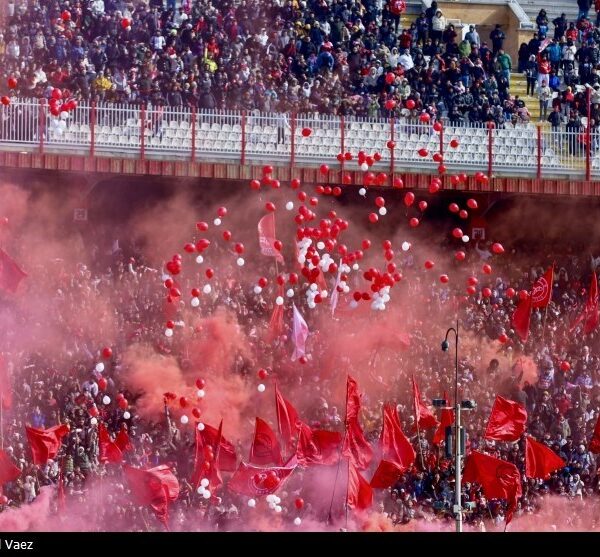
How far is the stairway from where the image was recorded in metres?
32.4

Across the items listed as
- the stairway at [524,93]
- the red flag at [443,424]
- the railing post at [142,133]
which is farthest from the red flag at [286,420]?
the stairway at [524,93]

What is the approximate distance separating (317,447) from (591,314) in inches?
243

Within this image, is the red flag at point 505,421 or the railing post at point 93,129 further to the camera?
the railing post at point 93,129

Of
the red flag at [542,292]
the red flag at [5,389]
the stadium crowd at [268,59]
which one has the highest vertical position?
the stadium crowd at [268,59]

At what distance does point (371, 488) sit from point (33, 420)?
5.33 metres

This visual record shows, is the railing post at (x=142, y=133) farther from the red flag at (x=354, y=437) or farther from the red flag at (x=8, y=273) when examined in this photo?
the red flag at (x=354, y=437)

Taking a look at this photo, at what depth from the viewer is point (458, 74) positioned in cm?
3105

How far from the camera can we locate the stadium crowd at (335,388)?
25.7 metres

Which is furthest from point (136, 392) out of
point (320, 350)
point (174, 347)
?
point (320, 350)

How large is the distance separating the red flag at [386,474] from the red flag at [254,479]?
143 centimetres

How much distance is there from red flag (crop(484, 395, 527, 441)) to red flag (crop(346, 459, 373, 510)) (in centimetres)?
214

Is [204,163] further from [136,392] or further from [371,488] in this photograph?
[371,488]

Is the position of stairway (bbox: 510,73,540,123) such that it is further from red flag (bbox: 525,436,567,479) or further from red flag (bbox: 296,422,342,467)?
red flag (bbox: 296,422,342,467)
